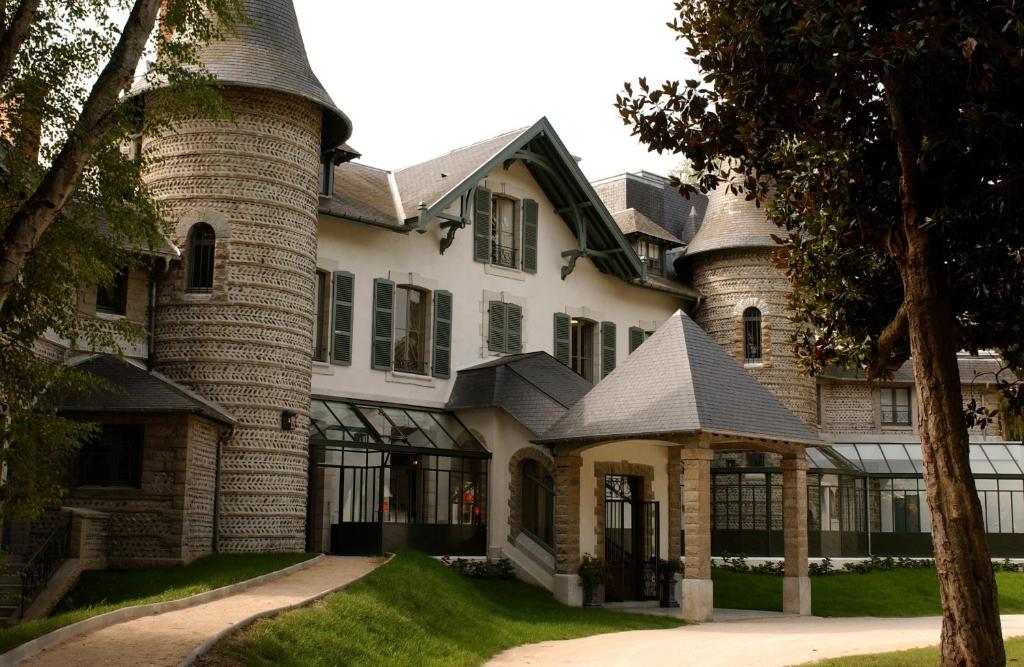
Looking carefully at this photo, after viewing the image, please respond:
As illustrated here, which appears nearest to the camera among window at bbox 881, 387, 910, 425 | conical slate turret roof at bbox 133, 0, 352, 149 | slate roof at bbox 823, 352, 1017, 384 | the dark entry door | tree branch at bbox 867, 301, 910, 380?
tree branch at bbox 867, 301, 910, 380

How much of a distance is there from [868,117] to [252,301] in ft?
35.3

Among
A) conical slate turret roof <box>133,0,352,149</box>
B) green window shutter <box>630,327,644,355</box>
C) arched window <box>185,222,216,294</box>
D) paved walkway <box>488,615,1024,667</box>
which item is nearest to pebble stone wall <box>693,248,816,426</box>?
green window shutter <box>630,327,644,355</box>

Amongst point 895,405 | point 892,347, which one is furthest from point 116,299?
point 895,405

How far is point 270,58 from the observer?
20172 mm

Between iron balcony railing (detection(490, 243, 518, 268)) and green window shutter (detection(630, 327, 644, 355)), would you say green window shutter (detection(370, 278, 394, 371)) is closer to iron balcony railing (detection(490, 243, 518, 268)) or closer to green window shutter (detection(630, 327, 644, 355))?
iron balcony railing (detection(490, 243, 518, 268))

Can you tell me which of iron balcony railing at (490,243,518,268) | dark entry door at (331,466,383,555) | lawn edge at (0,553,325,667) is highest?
iron balcony railing at (490,243,518,268)

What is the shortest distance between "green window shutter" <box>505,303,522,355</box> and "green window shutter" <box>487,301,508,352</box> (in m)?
0.08

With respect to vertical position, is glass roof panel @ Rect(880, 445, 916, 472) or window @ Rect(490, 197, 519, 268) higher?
window @ Rect(490, 197, 519, 268)

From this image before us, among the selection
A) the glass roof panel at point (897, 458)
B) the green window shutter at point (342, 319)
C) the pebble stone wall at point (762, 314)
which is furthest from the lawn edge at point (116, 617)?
the glass roof panel at point (897, 458)

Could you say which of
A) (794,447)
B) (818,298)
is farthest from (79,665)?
(794,447)

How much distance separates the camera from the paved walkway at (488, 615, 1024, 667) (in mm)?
14305

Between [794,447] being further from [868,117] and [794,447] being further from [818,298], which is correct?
[868,117]

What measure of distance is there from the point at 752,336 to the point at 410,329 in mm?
10034

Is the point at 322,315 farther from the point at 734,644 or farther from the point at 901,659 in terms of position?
the point at 901,659
